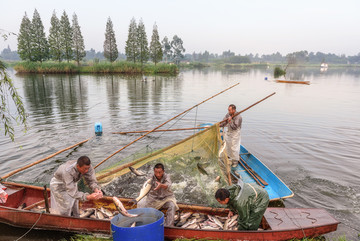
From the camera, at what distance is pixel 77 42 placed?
6075 cm

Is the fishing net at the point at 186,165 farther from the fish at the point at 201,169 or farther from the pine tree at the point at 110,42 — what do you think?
the pine tree at the point at 110,42

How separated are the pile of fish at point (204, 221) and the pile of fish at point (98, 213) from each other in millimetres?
1836

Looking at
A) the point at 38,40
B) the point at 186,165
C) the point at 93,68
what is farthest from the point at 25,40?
the point at 186,165

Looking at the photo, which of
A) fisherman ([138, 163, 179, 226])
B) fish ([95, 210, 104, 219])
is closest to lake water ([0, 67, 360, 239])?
fish ([95, 210, 104, 219])

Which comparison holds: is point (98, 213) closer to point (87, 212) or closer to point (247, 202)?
point (87, 212)

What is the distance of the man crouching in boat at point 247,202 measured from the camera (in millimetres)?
5031

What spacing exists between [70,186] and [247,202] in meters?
4.04

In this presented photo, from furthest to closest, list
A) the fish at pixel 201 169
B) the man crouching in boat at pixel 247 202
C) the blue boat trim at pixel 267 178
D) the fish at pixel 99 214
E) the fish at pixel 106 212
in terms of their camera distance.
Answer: the fish at pixel 201 169 < the blue boat trim at pixel 267 178 < the fish at pixel 106 212 < the fish at pixel 99 214 < the man crouching in boat at pixel 247 202

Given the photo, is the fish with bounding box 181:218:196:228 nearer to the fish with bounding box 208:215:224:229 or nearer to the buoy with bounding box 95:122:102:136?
the fish with bounding box 208:215:224:229

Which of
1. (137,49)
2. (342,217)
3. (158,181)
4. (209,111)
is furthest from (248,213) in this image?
(137,49)

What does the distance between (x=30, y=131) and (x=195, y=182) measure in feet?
36.7

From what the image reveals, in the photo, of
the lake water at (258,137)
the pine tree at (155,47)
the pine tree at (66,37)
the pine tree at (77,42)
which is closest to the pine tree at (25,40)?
the pine tree at (66,37)

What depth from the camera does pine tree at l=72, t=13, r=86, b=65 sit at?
59.9 metres

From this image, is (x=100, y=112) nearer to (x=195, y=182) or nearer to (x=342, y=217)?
(x=195, y=182)
